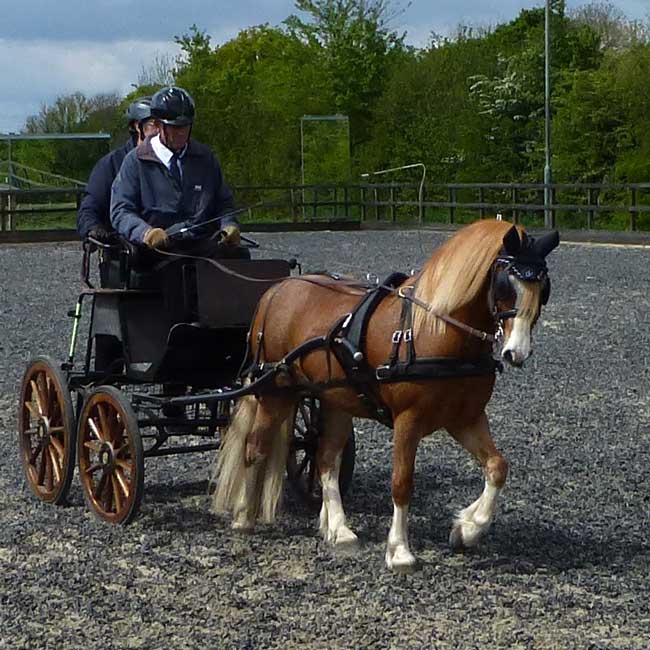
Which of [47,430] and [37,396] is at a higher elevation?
[37,396]

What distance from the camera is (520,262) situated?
5.00 meters

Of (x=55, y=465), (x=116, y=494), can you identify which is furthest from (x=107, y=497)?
(x=55, y=465)

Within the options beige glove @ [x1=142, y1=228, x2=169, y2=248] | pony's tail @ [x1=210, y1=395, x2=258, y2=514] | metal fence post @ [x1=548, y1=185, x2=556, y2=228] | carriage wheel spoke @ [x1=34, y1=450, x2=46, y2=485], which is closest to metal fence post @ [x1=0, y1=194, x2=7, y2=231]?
metal fence post @ [x1=548, y1=185, x2=556, y2=228]

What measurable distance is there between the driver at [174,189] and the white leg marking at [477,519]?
5.96 ft

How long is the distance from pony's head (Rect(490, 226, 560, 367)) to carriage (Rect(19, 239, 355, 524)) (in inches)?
61.1

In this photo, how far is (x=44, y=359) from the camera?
687 cm

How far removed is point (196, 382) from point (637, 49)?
2740 centimetres

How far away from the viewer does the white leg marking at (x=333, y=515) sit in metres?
5.74

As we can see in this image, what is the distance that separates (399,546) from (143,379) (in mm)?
1840

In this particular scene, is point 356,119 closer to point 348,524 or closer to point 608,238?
point 608,238

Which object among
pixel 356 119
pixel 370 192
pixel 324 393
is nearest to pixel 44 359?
pixel 324 393

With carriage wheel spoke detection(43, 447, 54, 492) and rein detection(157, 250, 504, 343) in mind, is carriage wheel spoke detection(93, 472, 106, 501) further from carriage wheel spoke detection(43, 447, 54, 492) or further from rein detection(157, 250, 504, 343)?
rein detection(157, 250, 504, 343)

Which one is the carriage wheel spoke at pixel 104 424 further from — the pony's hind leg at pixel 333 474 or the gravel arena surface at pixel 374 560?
the pony's hind leg at pixel 333 474

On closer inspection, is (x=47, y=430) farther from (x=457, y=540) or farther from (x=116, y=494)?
(x=457, y=540)
